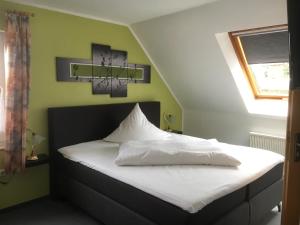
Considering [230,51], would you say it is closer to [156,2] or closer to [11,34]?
[156,2]

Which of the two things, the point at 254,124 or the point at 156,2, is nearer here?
the point at 156,2

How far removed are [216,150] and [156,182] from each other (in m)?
0.84

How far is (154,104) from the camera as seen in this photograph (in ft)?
14.3

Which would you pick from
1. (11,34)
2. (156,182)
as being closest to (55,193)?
(156,182)

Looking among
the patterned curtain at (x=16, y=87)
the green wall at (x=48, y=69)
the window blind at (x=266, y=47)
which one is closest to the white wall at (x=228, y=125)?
the window blind at (x=266, y=47)

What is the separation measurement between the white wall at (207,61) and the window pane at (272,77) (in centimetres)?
41

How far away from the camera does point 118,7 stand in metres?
3.15

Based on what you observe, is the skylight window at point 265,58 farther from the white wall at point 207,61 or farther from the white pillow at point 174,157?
the white pillow at point 174,157

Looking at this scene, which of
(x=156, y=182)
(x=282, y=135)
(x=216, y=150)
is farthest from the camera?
(x=282, y=135)

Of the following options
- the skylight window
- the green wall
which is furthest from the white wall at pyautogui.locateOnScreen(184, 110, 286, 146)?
the green wall

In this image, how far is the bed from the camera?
1.98m

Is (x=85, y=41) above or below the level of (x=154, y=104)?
above

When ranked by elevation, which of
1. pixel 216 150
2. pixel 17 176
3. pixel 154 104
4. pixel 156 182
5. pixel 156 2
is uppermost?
pixel 156 2

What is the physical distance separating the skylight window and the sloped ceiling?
298 millimetres
